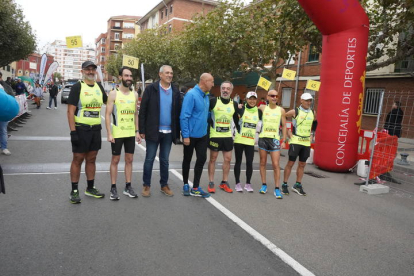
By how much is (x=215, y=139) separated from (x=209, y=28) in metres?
13.8

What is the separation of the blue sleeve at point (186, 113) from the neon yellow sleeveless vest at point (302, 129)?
2129 mm

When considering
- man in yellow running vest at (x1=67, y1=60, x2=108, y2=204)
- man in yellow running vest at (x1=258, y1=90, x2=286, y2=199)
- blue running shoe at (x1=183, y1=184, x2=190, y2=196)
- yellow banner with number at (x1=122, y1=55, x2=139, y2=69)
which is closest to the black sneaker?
man in yellow running vest at (x1=67, y1=60, x2=108, y2=204)

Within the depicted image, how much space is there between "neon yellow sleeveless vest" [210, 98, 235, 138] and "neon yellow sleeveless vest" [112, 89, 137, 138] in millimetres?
1422

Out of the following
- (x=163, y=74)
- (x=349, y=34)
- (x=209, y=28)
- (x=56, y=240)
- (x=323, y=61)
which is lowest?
(x=56, y=240)

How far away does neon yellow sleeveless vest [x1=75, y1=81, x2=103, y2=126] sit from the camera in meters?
4.71

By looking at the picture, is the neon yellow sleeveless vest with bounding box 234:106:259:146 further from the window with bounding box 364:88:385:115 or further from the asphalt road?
the window with bounding box 364:88:385:115

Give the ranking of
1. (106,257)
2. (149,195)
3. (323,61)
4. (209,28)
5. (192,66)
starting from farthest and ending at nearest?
1. (192,66)
2. (209,28)
3. (323,61)
4. (149,195)
5. (106,257)

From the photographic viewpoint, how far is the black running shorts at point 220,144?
5.77 meters

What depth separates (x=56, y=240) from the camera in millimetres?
3572

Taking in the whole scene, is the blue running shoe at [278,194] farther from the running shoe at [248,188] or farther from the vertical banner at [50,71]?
the vertical banner at [50,71]

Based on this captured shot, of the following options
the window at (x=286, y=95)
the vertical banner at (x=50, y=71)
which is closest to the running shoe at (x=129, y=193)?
the window at (x=286, y=95)

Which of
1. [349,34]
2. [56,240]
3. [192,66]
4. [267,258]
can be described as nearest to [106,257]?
[56,240]

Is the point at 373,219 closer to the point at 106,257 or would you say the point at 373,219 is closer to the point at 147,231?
the point at 147,231

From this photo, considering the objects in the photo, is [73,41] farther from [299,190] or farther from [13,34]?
[13,34]
